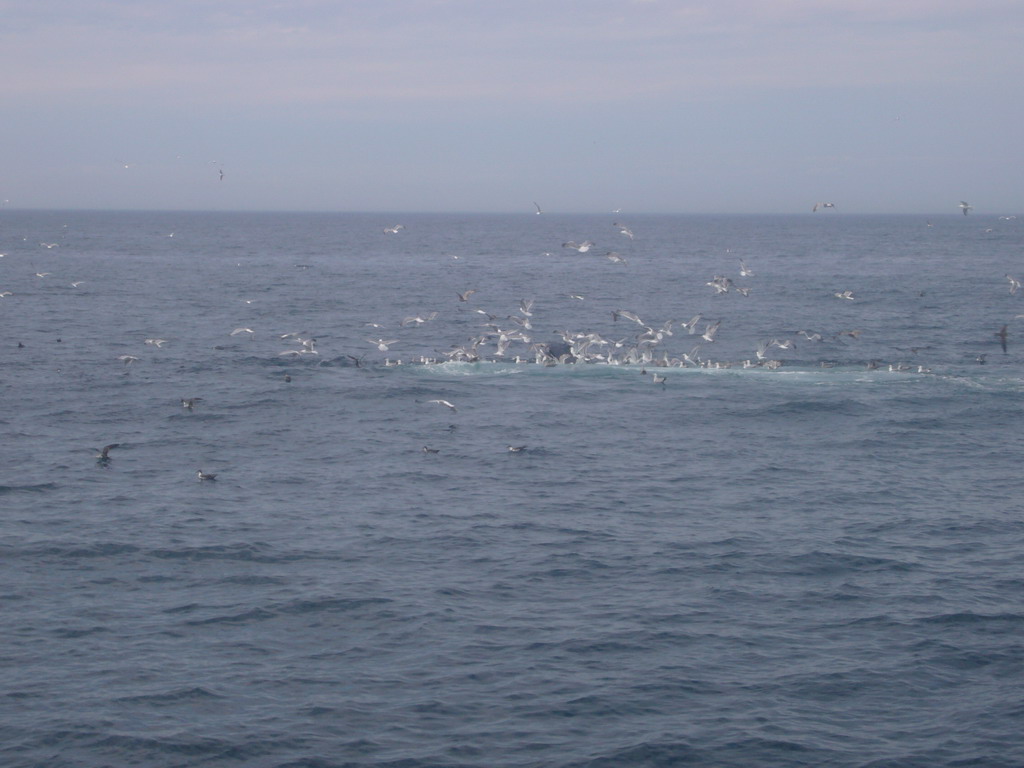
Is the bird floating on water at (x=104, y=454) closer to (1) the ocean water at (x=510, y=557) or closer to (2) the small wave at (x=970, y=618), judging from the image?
(1) the ocean water at (x=510, y=557)

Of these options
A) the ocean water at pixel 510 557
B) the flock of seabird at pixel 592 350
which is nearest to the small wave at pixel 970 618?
the ocean water at pixel 510 557

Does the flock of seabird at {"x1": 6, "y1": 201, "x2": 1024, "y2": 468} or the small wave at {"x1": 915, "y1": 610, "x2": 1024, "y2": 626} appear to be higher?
the flock of seabird at {"x1": 6, "y1": 201, "x2": 1024, "y2": 468}

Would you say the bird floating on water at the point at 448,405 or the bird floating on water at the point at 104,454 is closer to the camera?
the bird floating on water at the point at 104,454

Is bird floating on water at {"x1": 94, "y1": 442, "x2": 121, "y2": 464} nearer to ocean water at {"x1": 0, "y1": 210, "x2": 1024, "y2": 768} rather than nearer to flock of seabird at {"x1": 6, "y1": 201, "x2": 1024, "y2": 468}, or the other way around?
ocean water at {"x1": 0, "y1": 210, "x2": 1024, "y2": 768}

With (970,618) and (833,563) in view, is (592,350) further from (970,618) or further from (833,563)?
(970,618)

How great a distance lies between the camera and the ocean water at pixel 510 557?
67.9ft

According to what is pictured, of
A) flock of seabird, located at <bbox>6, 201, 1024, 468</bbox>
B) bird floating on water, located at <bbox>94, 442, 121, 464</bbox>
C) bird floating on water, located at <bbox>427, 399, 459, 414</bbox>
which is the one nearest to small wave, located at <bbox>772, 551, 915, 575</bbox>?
bird floating on water, located at <bbox>427, 399, 459, 414</bbox>

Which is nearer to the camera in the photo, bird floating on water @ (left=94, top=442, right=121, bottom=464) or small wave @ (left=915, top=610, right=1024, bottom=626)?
small wave @ (left=915, top=610, right=1024, bottom=626)

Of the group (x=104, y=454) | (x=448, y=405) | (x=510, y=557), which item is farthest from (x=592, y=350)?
(x=510, y=557)

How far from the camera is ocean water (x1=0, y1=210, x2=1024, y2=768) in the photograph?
20703 millimetres

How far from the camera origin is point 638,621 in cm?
2548

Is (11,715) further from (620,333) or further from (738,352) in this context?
(620,333)

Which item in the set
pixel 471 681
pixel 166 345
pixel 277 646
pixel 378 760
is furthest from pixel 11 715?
pixel 166 345

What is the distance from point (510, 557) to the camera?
2989cm
